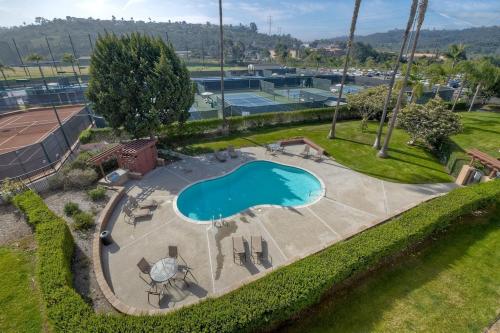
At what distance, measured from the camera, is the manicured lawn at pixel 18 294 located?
806cm

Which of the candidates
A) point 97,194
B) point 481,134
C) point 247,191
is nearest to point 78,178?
point 97,194

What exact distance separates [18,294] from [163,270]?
536 centimetres

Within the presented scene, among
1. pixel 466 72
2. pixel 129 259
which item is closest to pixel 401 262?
pixel 129 259

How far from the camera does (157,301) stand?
9.16 meters

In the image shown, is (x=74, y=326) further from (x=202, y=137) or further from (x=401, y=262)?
(x=202, y=137)

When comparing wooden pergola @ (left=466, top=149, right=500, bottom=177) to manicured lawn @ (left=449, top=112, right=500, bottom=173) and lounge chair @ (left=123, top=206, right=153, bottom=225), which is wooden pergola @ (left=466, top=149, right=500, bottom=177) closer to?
manicured lawn @ (left=449, top=112, right=500, bottom=173)

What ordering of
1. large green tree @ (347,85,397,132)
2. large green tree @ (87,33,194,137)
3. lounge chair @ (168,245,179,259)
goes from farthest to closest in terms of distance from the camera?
large green tree @ (347,85,397,132) < large green tree @ (87,33,194,137) < lounge chair @ (168,245,179,259)

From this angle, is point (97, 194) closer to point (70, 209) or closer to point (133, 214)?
point (70, 209)

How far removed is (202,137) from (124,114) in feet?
27.9

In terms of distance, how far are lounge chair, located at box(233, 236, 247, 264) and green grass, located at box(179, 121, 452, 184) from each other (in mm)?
12538

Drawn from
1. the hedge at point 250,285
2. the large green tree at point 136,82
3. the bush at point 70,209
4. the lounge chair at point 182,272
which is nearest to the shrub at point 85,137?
the large green tree at point 136,82

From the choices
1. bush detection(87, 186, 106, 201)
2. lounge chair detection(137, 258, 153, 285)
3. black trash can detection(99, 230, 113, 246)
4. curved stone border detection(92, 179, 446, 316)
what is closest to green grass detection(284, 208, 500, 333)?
curved stone border detection(92, 179, 446, 316)

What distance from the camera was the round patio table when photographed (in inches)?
364

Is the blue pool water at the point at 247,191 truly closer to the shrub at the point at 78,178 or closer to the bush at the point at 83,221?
the bush at the point at 83,221
